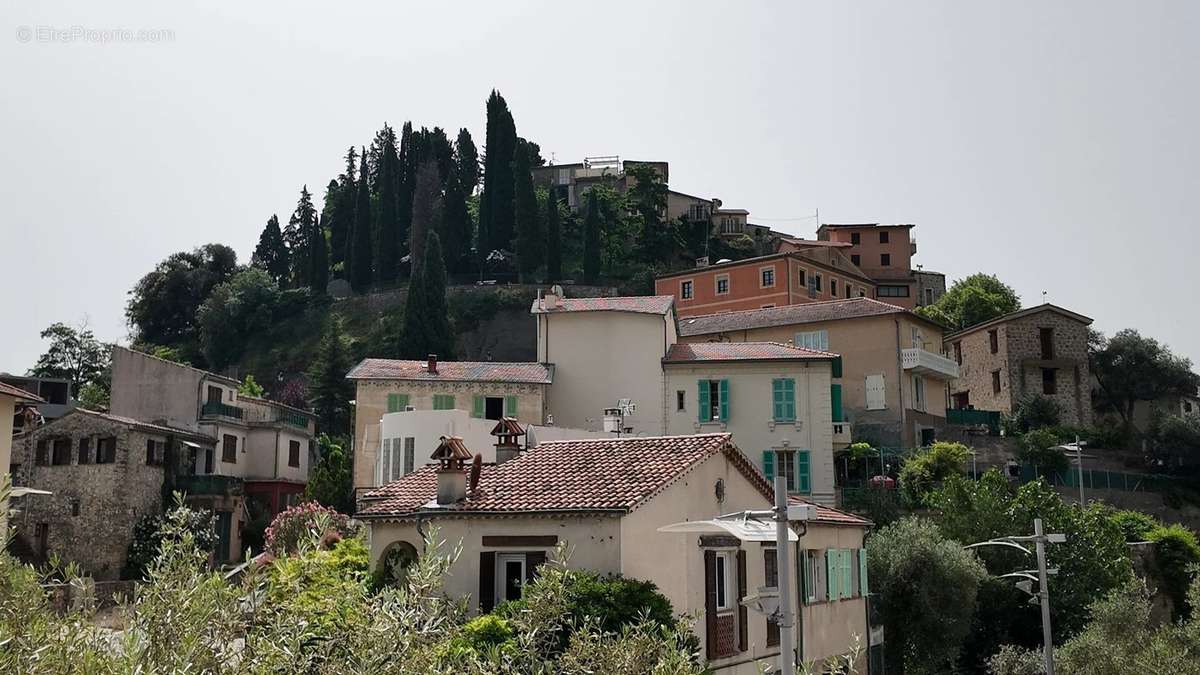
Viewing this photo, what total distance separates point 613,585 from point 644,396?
2624 cm

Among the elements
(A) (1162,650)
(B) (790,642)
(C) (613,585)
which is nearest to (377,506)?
(C) (613,585)

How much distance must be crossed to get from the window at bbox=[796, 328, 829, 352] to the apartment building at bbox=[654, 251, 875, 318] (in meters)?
12.0

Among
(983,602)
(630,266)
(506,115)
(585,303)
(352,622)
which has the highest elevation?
(506,115)

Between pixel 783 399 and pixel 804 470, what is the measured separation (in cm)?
269

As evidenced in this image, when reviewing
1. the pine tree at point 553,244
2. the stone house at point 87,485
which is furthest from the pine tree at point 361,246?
the stone house at point 87,485

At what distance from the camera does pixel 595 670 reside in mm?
9047

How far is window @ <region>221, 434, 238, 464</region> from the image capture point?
174ft

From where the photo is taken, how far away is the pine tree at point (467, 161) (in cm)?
10131

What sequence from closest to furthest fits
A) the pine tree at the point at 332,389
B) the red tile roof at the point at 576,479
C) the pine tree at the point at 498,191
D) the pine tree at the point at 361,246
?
the red tile roof at the point at 576,479 < the pine tree at the point at 332,389 < the pine tree at the point at 498,191 < the pine tree at the point at 361,246

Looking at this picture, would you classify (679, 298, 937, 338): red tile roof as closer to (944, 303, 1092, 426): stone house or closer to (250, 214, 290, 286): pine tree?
(944, 303, 1092, 426): stone house

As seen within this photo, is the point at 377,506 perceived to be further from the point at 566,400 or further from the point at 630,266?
the point at 630,266

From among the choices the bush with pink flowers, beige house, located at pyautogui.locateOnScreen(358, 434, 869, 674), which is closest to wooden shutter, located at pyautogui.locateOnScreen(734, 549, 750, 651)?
beige house, located at pyautogui.locateOnScreen(358, 434, 869, 674)

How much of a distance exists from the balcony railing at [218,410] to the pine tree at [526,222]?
34.6 metres

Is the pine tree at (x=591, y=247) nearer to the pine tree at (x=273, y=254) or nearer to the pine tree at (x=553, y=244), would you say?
the pine tree at (x=553, y=244)
